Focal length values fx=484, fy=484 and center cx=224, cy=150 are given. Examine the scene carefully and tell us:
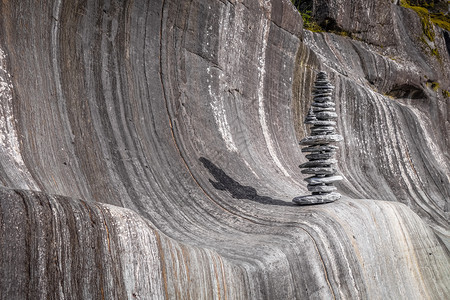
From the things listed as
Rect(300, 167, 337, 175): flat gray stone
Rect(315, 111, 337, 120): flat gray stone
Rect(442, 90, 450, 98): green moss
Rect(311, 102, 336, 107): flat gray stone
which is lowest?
Rect(300, 167, 337, 175): flat gray stone

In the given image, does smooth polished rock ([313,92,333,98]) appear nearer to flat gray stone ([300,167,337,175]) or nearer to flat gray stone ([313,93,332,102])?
flat gray stone ([313,93,332,102])

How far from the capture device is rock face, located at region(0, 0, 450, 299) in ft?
13.0

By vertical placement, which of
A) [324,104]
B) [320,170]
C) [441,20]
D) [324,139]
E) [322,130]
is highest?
[441,20]

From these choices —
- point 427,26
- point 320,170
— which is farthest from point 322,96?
point 427,26

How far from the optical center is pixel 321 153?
7.77m

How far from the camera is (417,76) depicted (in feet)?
57.4

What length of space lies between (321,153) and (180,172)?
232 cm

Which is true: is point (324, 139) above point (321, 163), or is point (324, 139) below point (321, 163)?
above

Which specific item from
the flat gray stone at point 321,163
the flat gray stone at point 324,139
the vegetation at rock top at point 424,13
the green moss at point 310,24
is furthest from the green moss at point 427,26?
the flat gray stone at point 321,163

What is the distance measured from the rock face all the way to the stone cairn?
171 mm

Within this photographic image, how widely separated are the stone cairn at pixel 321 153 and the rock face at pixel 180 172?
6.7 inches

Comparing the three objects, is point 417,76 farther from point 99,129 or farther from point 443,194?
point 99,129

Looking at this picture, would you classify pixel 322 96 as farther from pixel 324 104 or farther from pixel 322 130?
pixel 322 130

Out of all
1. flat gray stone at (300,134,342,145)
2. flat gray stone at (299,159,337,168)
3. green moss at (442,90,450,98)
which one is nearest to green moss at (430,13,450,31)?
green moss at (442,90,450,98)
